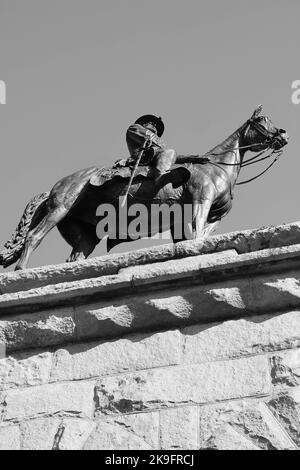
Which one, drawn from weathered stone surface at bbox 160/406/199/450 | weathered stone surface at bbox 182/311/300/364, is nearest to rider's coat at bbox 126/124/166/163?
weathered stone surface at bbox 182/311/300/364

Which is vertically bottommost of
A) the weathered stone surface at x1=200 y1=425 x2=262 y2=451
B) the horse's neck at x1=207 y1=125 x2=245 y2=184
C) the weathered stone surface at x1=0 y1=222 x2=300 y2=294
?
the weathered stone surface at x1=200 y1=425 x2=262 y2=451

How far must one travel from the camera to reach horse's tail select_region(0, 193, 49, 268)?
33.7 ft

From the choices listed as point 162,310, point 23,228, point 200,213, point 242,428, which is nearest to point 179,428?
point 242,428

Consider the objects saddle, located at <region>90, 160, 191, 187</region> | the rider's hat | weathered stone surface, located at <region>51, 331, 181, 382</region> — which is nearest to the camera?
weathered stone surface, located at <region>51, 331, 181, 382</region>

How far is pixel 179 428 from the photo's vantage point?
21.7 feet

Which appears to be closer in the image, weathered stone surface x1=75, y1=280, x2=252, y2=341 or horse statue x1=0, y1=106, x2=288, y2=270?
weathered stone surface x1=75, y1=280, x2=252, y2=341

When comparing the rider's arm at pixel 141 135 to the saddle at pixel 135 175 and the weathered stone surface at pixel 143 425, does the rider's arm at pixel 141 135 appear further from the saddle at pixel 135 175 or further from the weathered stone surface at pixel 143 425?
the weathered stone surface at pixel 143 425

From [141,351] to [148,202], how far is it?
3823mm

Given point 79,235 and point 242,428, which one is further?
point 79,235

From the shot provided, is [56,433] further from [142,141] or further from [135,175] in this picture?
[142,141]

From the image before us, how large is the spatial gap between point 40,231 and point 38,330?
3168 millimetres

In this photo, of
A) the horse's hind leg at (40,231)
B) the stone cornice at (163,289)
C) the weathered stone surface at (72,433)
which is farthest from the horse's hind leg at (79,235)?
the weathered stone surface at (72,433)

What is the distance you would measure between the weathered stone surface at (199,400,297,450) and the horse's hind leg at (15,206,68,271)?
3786 mm

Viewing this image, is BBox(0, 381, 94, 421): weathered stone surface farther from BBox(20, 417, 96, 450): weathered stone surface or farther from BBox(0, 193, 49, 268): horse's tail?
BBox(0, 193, 49, 268): horse's tail
